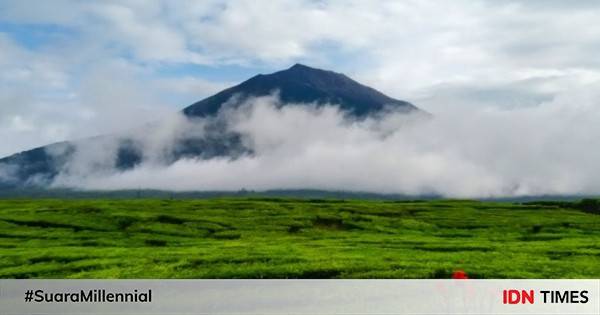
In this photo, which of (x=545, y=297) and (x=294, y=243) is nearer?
(x=545, y=297)

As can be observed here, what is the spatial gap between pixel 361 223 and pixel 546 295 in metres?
73.9

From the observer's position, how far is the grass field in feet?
168

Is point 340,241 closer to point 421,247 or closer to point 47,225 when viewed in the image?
point 421,247

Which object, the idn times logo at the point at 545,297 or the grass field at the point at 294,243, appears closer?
the idn times logo at the point at 545,297

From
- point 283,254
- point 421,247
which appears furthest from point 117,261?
point 421,247

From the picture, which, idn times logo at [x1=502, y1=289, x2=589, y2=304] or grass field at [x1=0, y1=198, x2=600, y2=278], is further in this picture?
grass field at [x1=0, y1=198, x2=600, y2=278]

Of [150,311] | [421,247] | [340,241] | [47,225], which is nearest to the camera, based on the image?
[150,311]

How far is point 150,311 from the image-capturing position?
35469 millimetres

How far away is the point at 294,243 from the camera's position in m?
78.8

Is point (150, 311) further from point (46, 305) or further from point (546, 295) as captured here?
point (546, 295)

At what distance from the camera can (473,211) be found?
461 feet

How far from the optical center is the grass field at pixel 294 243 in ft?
168

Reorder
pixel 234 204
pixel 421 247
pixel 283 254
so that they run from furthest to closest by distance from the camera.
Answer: pixel 234 204
pixel 421 247
pixel 283 254

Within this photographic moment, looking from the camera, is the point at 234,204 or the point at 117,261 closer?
the point at 117,261
